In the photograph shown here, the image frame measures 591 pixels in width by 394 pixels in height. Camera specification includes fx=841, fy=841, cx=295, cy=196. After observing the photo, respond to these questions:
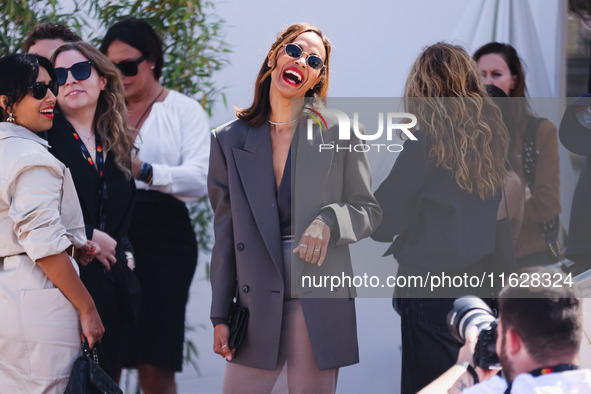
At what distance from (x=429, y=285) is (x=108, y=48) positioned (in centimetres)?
195

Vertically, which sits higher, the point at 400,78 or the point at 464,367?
the point at 400,78

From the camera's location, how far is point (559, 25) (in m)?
3.91

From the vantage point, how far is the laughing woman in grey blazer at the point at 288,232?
104 inches

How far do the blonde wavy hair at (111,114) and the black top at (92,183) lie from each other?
43 millimetres

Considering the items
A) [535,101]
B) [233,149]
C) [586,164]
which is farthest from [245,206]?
[535,101]

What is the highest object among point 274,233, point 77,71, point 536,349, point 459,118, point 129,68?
point 129,68

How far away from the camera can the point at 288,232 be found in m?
2.69

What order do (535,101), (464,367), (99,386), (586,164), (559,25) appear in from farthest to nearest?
1. (559,25)
2. (535,101)
3. (586,164)
4. (99,386)
5. (464,367)

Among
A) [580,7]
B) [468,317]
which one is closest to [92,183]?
[468,317]

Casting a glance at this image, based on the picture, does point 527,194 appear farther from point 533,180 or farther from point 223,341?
point 223,341

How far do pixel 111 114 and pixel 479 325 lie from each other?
67.6 inches

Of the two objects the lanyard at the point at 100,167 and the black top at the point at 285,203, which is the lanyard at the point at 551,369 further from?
the lanyard at the point at 100,167

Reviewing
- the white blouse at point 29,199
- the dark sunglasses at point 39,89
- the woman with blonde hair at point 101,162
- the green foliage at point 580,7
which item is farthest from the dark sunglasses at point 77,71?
the green foliage at point 580,7

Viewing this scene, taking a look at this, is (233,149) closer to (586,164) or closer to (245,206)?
(245,206)
